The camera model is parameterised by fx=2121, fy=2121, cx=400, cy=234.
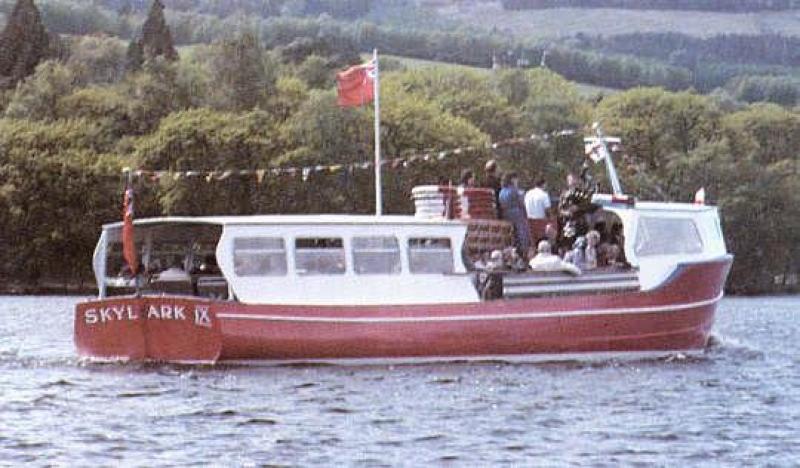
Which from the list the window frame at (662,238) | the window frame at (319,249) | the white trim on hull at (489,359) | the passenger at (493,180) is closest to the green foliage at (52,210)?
the passenger at (493,180)

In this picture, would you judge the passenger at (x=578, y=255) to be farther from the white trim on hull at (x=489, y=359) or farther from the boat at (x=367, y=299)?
the white trim on hull at (x=489, y=359)

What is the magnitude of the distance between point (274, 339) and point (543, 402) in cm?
837

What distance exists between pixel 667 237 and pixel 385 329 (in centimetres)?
842

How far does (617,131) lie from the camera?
507ft

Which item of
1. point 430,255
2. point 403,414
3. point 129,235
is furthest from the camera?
point 430,255

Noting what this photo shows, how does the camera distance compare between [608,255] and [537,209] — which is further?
[537,209]

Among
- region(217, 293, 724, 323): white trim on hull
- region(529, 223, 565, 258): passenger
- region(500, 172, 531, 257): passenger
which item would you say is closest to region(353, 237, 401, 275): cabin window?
region(217, 293, 724, 323): white trim on hull

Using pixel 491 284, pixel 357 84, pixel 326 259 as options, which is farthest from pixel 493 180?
pixel 326 259

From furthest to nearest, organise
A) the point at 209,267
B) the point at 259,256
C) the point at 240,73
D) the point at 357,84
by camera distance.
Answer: the point at 240,73
the point at 357,84
the point at 209,267
the point at 259,256

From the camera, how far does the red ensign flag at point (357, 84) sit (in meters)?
57.9

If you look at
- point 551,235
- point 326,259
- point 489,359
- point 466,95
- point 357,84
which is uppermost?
point 466,95

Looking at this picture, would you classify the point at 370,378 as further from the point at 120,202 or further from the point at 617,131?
the point at 617,131

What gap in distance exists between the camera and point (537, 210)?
56000mm

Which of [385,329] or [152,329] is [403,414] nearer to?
[385,329]
